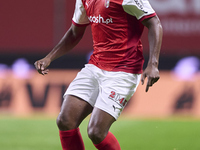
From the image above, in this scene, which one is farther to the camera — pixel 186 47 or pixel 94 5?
pixel 186 47

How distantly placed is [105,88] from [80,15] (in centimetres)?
82

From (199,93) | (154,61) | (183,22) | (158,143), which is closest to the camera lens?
(154,61)

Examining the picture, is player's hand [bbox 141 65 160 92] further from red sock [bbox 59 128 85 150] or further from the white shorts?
red sock [bbox 59 128 85 150]

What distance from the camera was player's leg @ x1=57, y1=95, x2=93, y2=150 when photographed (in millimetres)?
4195

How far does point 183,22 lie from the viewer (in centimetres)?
1118

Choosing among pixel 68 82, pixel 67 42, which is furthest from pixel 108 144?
pixel 68 82

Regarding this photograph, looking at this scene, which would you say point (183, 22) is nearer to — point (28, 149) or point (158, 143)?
point (158, 143)

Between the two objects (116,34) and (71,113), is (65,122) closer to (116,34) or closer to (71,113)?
(71,113)

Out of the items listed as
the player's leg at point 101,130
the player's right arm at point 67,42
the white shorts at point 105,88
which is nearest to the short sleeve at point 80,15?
the player's right arm at point 67,42

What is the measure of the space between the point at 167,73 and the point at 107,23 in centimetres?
555

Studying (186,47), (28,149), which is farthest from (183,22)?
(28,149)

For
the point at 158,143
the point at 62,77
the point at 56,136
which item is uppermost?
the point at 158,143

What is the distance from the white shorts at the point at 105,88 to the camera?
414 centimetres

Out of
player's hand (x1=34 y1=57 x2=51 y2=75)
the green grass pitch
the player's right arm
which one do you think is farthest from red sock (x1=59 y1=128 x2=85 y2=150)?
the green grass pitch
